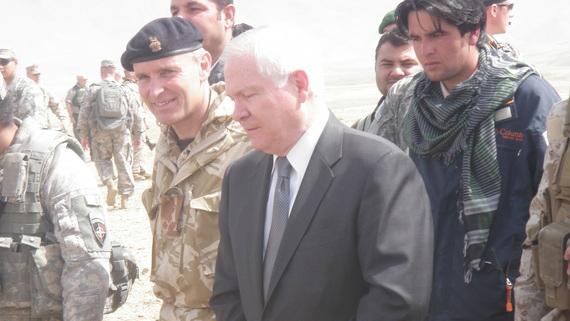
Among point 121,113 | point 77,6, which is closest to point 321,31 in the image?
point 77,6

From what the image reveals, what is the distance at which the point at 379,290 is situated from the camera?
87.7 inches

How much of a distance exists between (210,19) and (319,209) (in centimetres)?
188

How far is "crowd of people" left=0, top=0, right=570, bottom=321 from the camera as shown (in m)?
2.32

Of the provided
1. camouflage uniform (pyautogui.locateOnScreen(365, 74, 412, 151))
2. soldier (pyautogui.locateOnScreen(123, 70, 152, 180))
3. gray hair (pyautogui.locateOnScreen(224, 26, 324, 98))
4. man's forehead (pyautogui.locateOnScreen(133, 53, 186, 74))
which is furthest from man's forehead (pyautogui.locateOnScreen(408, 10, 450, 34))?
soldier (pyautogui.locateOnScreen(123, 70, 152, 180))

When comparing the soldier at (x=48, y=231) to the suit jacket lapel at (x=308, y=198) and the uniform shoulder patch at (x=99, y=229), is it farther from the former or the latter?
the suit jacket lapel at (x=308, y=198)

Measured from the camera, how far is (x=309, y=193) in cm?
237

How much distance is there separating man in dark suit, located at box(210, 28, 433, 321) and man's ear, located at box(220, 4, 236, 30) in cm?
164

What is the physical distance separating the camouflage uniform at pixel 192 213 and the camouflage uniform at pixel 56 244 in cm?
25

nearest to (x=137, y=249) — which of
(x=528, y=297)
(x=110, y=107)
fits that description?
(x=110, y=107)

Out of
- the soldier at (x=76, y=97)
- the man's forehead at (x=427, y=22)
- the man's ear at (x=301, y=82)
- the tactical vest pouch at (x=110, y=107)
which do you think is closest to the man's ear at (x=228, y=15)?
the man's forehead at (x=427, y=22)

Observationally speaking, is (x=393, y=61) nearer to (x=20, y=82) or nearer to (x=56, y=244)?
(x=56, y=244)

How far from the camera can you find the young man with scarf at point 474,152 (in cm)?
296

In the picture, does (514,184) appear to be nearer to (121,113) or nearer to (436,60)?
(436,60)

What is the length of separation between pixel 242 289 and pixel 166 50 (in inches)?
43.0
